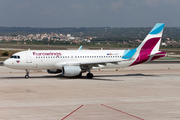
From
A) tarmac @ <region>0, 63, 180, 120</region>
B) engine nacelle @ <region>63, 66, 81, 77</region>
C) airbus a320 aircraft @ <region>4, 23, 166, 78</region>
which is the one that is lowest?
tarmac @ <region>0, 63, 180, 120</region>

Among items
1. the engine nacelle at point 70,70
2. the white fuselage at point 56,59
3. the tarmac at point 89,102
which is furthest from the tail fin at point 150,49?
the tarmac at point 89,102

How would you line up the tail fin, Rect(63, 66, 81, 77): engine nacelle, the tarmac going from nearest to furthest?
the tarmac < Rect(63, 66, 81, 77): engine nacelle < the tail fin

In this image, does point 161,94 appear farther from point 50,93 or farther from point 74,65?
point 74,65

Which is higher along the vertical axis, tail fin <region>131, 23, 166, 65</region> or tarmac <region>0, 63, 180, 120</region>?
tail fin <region>131, 23, 166, 65</region>

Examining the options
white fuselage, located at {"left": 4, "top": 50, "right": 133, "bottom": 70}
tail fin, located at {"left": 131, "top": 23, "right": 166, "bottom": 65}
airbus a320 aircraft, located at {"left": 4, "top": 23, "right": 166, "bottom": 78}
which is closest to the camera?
airbus a320 aircraft, located at {"left": 4, "top": 23, "right": 166, "bottom": 78}

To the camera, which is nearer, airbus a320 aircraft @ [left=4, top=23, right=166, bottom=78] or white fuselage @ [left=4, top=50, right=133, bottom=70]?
airbus a320 aircraft @ [left=4, top=23, right=166, bottom=78]

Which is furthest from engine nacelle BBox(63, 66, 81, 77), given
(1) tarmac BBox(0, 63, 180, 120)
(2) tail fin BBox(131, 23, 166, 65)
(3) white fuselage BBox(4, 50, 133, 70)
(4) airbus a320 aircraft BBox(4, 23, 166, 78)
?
(2) tail fin BBox(131, 23, 166, 65)

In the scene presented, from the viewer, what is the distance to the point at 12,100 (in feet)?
76.2

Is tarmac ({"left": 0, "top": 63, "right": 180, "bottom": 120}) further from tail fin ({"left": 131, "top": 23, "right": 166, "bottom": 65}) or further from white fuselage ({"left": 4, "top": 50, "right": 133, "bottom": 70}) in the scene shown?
tail fin ({"left": 131, "top": 23, "right": 166, "bottom": 65})

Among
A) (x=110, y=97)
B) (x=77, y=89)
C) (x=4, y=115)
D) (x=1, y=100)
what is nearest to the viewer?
(x=4, y=115)

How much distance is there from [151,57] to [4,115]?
92.6ft

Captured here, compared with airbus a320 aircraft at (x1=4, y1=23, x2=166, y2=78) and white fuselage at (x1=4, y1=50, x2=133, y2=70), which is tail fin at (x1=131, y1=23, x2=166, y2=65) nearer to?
airbus a320 aircraft at (x1=4, y1=23, x2=166, y2=78)

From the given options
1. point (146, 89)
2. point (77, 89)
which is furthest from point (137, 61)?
point (77, 89)

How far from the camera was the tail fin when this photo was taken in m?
41.4
